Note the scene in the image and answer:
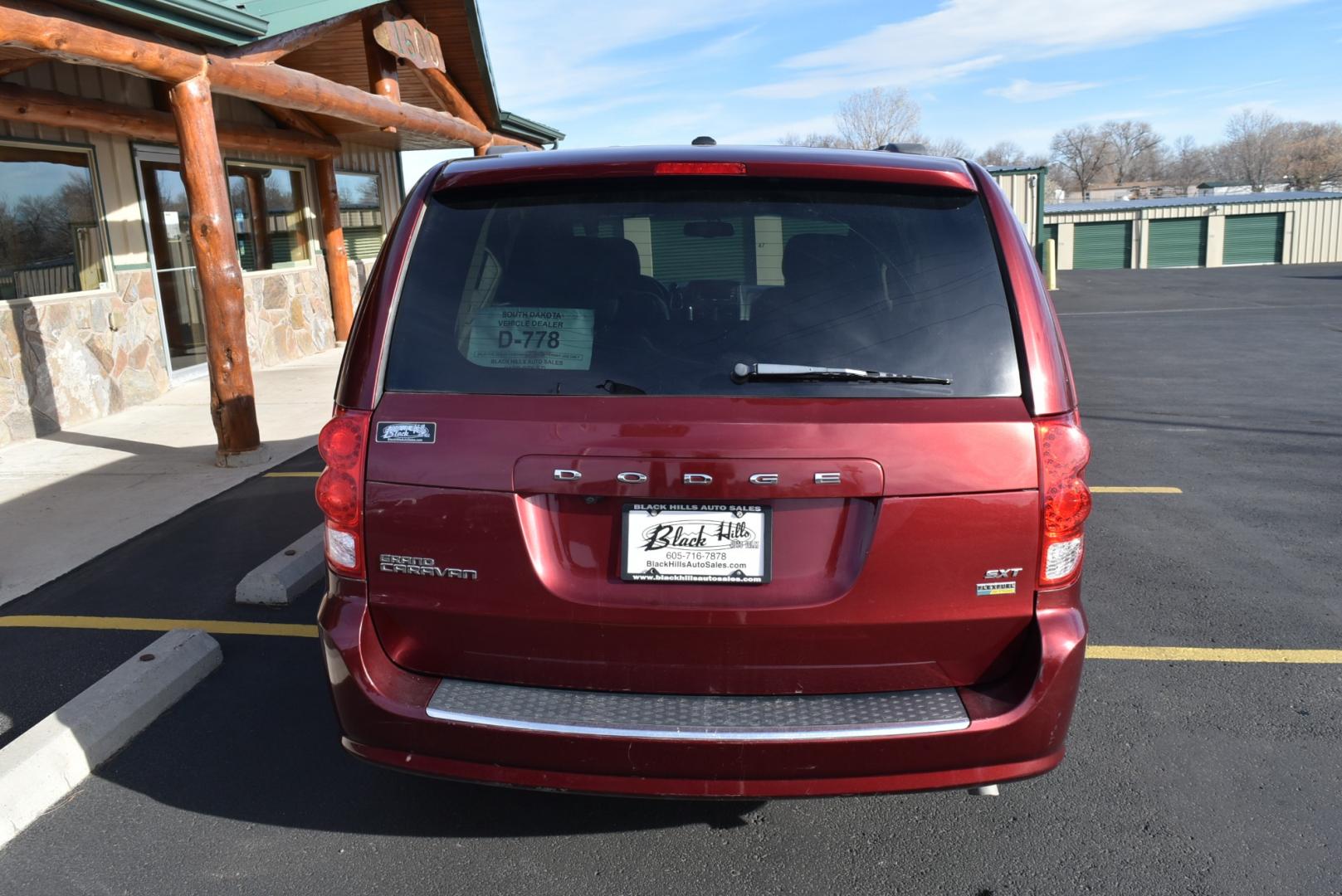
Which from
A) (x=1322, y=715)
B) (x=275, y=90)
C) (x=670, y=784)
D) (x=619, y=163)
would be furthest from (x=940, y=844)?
(x=275, y=90)

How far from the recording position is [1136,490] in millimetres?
6492

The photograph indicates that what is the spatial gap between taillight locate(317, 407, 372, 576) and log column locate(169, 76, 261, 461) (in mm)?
Answer: 5194

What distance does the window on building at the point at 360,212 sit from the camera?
15312 millimetres

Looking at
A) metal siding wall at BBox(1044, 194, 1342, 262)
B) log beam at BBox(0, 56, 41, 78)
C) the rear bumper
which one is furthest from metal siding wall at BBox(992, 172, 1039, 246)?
metal siding wall at BBox(1044, 194, 1342, 262)

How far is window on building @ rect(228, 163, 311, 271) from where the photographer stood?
12352 millimetres

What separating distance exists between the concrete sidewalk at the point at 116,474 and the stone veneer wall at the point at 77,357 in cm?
18

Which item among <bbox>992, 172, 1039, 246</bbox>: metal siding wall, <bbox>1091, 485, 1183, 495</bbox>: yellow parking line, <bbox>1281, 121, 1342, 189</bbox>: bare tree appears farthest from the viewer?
<bbox>1281, 121, 1342, 189</bbox>: bare tree

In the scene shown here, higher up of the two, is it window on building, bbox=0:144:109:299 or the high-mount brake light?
window on building, bbox=0:144:109:299

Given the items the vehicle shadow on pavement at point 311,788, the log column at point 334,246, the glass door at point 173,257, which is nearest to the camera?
the vehicle shadow on pavement at point 311,788

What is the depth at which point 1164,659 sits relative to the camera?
3971 millimetres

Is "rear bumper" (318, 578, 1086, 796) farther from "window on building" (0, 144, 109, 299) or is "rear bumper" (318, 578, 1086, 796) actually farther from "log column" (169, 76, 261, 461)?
"window on building" (0, 144, 109, 299)

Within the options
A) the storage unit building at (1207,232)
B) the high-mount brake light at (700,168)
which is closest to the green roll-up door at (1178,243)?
the storage unit building at (1207,232)

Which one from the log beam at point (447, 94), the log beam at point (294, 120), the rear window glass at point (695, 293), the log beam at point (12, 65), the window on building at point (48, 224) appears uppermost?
the log beam at point (447, 94)

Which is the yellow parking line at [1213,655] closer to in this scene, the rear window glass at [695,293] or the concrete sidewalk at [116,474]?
the rear window glass at [695,293]
